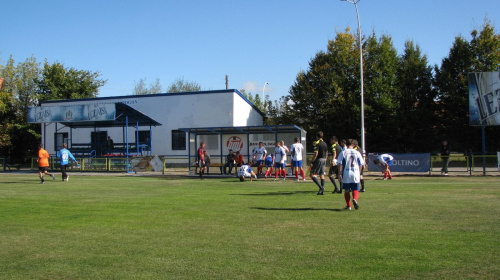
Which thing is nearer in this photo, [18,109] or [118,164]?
[118,164]

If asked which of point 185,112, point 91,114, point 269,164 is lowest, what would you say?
point 269,164

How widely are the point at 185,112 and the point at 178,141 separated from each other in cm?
257

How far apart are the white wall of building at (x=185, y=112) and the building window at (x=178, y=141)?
10.7 inches

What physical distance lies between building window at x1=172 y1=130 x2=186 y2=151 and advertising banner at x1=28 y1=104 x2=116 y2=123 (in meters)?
7.98

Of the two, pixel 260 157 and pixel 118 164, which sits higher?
pixel 260 157

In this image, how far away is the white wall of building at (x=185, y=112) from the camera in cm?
3691

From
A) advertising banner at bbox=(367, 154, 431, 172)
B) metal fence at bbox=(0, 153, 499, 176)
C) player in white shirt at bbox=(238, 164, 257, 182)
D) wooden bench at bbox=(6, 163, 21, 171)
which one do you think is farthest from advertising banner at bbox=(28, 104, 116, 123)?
advertising banner at bbox=(367, 154, 431, 172)

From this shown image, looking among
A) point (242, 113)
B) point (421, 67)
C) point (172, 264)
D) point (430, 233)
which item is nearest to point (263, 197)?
point (430, 233)

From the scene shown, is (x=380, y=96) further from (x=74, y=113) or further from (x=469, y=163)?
(x=74, y=113)

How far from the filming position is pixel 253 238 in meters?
7.99

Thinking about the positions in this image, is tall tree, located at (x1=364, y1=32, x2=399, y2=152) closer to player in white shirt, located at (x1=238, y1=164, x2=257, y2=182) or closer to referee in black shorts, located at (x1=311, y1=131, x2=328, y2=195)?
player in white shirt, located at (x1=238, y1=164, x2=257, y2=182)

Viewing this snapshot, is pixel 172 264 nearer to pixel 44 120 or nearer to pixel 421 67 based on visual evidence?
pixel 44 120

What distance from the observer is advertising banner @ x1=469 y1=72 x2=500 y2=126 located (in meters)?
25.7

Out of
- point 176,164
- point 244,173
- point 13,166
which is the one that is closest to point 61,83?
point 13,166
